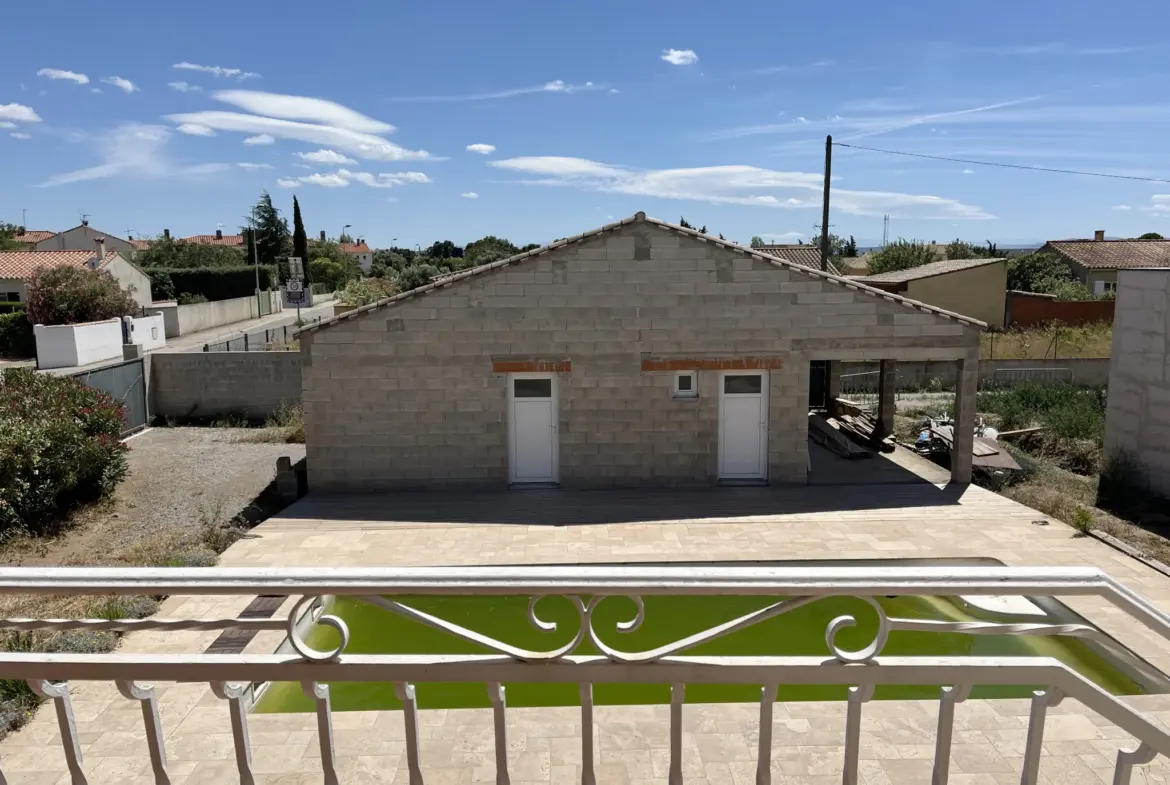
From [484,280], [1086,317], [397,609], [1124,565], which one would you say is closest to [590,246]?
[484,280]

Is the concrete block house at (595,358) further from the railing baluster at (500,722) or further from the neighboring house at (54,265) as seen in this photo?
the neighboring house at (54,265)

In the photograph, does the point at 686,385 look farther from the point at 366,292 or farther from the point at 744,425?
the point at 366,292

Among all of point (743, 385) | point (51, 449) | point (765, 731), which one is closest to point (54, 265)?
point (51, 449)

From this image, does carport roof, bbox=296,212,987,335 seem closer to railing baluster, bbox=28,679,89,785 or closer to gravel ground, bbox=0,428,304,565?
gravel ground, bbox=0,428,304,565

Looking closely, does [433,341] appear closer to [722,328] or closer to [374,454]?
[374,454]

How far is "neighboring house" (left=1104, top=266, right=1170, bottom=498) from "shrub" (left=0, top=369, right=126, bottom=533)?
17577mm

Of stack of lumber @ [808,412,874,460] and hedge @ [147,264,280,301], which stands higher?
hedge @ [147,264,280,301]

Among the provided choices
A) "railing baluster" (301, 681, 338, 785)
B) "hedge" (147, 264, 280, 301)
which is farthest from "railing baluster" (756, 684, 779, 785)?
"hedge" (147, 264, 280, 301)

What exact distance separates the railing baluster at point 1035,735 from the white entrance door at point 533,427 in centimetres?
1218

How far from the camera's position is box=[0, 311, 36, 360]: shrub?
101 feet

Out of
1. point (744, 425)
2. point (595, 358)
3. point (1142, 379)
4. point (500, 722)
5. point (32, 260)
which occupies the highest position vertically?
point (32, 260)

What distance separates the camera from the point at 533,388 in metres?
14.5

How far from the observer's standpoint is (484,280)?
14.0m

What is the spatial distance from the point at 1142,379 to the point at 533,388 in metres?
10.5
